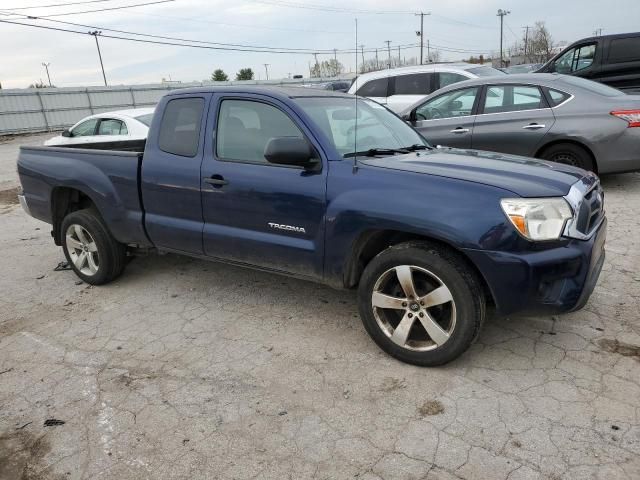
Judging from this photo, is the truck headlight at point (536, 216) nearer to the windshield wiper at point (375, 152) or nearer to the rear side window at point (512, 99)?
the windshield wiper at point (375, 152)

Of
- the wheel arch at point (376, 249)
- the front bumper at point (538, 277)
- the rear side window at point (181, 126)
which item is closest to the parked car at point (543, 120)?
the rear side window at point (181, 126)

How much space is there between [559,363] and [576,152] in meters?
4.54

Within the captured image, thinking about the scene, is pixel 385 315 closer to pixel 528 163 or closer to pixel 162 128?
pixel 528 163

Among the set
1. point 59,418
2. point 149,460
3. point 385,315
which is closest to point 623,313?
point 385,315

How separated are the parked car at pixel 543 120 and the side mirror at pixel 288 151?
3.13 meters

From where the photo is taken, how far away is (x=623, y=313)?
3.82m

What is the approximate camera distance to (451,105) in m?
7.92

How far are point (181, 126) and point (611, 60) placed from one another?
1000 centimetres

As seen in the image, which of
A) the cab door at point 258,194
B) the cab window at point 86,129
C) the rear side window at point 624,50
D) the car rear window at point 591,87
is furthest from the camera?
the cab window at point 86,129

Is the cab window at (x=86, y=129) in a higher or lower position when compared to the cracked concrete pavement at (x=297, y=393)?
higher

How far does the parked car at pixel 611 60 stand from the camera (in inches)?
411

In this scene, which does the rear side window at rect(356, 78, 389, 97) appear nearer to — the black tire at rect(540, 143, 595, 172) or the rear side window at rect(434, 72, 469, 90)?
the rear side window at rect(434, 72, 469, 90)

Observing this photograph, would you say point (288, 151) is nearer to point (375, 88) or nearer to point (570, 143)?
point (570, 143)

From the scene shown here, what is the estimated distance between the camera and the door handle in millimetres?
3855
